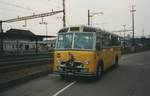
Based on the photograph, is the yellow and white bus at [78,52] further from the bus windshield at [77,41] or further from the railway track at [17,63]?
the railway track at [17,63]

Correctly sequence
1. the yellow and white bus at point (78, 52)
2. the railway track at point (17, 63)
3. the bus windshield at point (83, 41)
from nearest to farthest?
the yellow and white bus at point (78, 52) < the bus windshield at point (83, 41) < the railway track at point (17, 63)

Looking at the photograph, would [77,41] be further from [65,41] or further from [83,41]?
[65,41]

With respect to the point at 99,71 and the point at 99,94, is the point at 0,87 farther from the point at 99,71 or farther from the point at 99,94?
the point at 99,71

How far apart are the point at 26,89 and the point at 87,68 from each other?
3448 mm

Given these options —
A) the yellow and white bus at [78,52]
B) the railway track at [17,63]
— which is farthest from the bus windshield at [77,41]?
the railway track at [17,63]

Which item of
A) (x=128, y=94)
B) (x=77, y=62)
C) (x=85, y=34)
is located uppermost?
(x=85, y=34)

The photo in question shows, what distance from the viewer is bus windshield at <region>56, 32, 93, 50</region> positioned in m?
14.5

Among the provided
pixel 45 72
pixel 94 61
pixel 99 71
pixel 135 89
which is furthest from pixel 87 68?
pixel 45 72

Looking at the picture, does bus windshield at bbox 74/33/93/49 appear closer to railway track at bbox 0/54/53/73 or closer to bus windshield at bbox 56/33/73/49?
bus windshield at bbox 56/33/73/49

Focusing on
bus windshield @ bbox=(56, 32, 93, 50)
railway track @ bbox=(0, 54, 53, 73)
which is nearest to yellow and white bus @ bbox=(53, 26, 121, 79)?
bus windshield @ bbox=(56, 32, 93, 50)

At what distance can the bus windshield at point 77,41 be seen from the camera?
14.5 metres

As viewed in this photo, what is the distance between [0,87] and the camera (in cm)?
1190

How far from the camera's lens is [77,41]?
14.7m

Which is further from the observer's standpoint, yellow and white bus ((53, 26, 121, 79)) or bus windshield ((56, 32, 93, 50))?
bus windshield ((56, 32, 93, 50))
